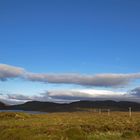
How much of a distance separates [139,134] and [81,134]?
14.9 feet

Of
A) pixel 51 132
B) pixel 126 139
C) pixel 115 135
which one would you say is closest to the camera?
pixel 126 139

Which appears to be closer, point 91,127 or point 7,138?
point 7,138

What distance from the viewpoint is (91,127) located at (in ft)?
112

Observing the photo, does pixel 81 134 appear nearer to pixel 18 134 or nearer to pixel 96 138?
pixel 96 138

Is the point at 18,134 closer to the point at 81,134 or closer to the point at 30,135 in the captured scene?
the point at 30,135

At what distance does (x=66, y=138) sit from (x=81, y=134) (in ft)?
7.81

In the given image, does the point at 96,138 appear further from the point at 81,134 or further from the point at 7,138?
the point at 7,138

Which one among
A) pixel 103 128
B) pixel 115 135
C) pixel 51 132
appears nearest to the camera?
pixel 115 135

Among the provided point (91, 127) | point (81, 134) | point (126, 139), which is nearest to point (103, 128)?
point (91, 127)

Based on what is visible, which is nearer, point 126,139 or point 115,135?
point 126,139

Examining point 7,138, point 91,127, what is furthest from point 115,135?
point 7,138

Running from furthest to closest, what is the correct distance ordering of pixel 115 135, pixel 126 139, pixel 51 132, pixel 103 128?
pixel 103 128 < pixel 51 132 < pixel 115 135 < pixel 126 139

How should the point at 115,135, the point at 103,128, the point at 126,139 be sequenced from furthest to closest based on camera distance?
1. the point at 103,128
2. the point at 115,135
3. the point at 126,139

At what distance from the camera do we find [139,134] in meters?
28.2
